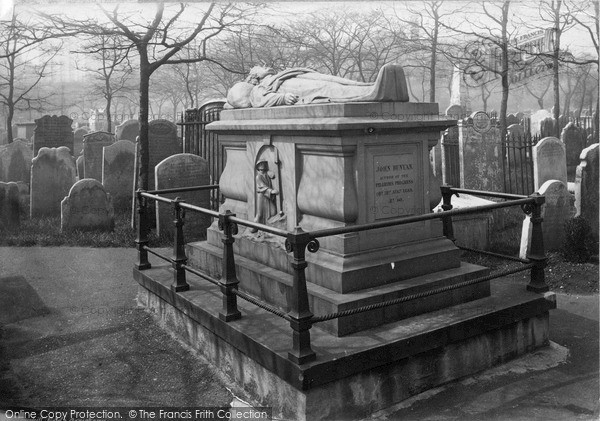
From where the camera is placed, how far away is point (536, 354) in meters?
4.69

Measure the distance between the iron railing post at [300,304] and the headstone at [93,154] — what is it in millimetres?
10309

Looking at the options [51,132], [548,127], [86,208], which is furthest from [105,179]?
[548,127]

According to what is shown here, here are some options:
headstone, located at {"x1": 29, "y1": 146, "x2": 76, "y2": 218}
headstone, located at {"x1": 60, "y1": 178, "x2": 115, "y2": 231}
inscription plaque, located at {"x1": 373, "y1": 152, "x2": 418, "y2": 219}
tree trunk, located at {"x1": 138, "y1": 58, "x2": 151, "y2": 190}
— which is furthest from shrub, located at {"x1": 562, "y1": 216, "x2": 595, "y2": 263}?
headstone, located at {"x1": 29, "y1": 146, "x2": 76, "y2": 218}

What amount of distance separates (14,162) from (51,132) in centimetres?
188

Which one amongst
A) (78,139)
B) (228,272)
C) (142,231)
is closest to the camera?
(228,272)

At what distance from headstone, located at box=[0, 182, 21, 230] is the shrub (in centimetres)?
865

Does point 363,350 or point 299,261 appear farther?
point 363,350

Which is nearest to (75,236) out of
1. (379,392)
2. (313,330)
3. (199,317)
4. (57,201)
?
(57,201)

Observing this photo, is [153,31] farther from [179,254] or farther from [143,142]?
[179,254]

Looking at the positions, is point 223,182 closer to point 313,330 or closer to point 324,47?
point 313,330

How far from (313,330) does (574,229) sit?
480cm

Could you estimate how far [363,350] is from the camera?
12.3ft

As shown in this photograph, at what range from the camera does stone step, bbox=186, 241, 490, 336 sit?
414 centimetres

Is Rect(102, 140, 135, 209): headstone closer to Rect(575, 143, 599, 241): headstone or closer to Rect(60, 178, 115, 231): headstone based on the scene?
Rect(60, 178, 115, 231): headstone
